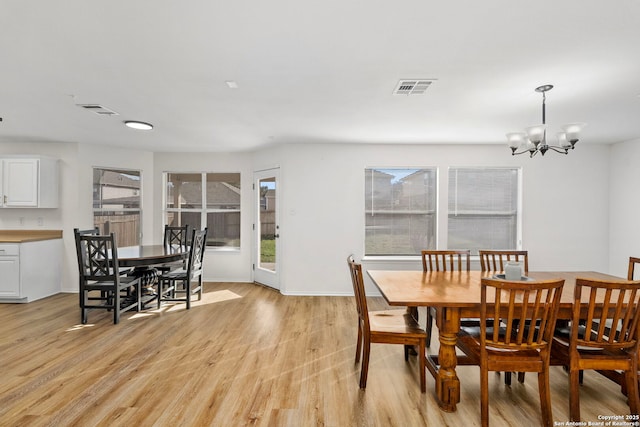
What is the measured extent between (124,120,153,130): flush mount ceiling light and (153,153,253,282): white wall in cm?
193

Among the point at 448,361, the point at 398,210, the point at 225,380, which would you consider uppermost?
the point at 398,210

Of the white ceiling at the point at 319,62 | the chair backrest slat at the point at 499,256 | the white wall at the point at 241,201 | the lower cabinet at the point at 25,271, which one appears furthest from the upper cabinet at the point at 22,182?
the chair backrest slat at the point at 499,256

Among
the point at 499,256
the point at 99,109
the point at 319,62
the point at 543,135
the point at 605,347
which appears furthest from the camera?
the point at 499,256

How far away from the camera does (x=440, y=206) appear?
5.39 m

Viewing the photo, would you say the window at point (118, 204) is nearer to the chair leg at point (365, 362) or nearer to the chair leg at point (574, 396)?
the chair leg at point (365, 362)

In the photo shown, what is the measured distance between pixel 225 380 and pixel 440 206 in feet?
13.4

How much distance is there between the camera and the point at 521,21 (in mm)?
1943

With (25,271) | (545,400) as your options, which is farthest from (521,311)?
(25,271)

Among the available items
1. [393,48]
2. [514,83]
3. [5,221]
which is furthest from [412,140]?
[5,221]

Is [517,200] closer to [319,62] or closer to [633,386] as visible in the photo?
[633,386]

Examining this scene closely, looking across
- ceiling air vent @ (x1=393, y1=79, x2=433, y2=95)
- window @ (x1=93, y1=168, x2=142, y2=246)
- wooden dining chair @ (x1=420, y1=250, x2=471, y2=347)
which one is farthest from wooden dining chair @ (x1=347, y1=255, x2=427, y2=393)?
window @ (x1=93, y1=168, x2=142, y2=246)

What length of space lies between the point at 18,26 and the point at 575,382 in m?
4.06

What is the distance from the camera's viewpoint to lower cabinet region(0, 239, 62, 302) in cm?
471

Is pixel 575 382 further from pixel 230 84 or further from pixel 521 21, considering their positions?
pixel 230 84
